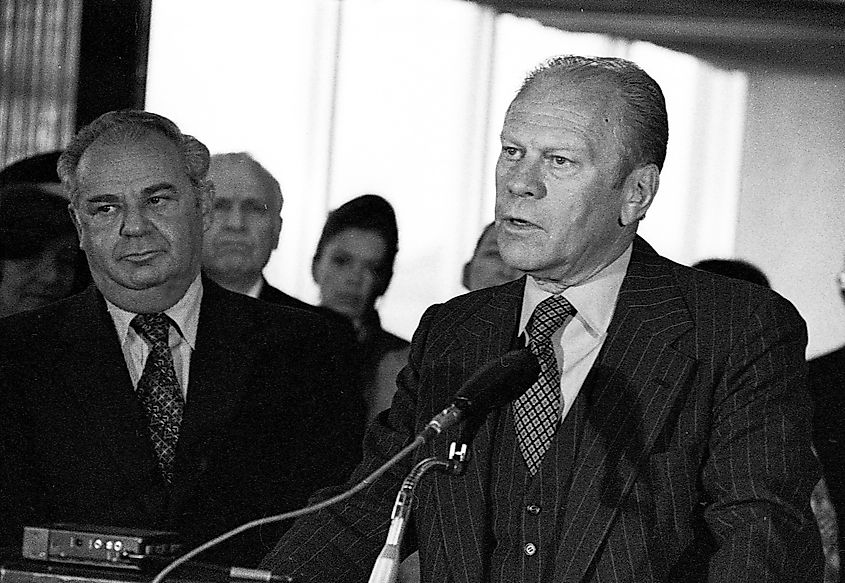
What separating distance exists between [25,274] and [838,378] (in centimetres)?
163

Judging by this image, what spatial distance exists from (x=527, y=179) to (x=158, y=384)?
99 cm

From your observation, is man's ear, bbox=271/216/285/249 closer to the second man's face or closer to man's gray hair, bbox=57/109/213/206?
the second man's face

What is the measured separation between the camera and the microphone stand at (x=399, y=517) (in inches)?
58.9

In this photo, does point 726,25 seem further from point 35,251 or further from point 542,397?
point 35,251

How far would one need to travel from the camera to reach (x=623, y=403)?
2.09m

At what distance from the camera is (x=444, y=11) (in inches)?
115

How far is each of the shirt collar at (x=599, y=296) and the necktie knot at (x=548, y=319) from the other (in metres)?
0.01

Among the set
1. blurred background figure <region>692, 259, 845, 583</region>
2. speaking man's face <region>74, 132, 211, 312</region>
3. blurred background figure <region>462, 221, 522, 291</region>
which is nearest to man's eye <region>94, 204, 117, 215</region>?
speaking man's face <region>74, 132, 211, 312</region>

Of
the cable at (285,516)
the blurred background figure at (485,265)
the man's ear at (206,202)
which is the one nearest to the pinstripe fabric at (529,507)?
the cable at (285,516)

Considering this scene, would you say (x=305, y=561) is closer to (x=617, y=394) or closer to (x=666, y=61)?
(x=617, y=394)

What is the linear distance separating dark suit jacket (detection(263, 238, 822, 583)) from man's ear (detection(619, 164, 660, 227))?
8 cm

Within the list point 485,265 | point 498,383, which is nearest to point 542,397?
point 498,383

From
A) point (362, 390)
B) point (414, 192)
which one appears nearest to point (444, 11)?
point (414, 192)

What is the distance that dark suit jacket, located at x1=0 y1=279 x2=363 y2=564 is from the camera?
2717 millimetres
